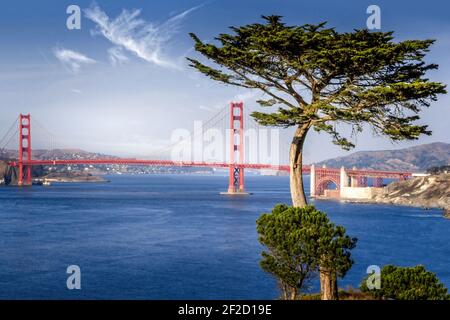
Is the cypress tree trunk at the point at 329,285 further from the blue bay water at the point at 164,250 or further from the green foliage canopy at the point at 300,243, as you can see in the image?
the blue bay water at the point at 164,250

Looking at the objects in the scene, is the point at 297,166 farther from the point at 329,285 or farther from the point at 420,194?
the point at 420,194

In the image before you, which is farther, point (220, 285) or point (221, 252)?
point (221, 252)

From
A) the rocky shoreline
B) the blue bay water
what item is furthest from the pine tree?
the rocky shoreline

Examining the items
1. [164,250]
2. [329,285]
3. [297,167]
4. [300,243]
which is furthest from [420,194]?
[300,243]

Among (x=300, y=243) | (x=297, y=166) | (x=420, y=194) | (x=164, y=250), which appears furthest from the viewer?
(x=420, y=194)

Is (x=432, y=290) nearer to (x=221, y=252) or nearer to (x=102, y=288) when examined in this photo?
(x=102, y=288)

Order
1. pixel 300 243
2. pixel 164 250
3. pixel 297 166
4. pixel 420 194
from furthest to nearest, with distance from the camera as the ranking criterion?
pixel 420 194, pixel 164 250, pixel 297 166, pixel 300 243

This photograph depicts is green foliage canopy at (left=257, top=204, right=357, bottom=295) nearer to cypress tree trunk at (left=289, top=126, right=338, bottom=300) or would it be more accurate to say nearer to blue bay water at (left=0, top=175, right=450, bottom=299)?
cypress tree trunk at (left=289, top=126, right=338, bottom=300)
